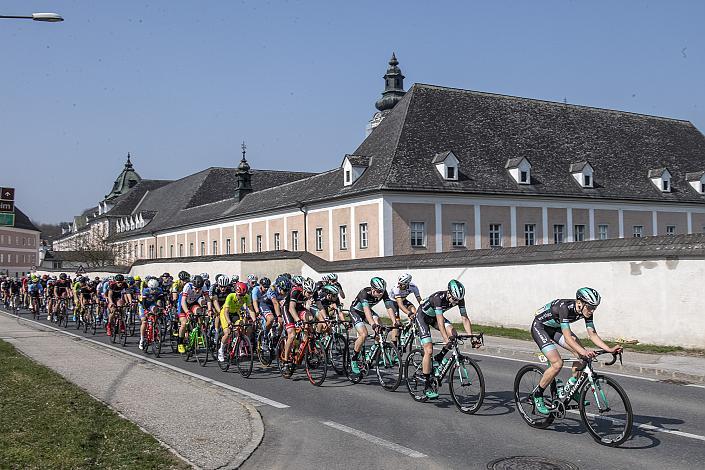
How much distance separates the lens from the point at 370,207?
40906 mm

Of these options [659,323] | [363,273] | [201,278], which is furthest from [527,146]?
[201,278]

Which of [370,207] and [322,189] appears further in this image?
[322,189]

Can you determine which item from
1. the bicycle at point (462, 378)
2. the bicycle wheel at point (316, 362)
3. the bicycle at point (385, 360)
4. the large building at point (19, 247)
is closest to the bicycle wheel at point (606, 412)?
the bicycle at point (462, 378)

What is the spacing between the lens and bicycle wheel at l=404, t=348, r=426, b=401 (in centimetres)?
1062

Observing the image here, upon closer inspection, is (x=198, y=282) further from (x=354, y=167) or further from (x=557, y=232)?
(x=557, y=232)

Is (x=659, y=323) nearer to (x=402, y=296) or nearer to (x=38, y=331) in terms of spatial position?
(x=402, y=296)

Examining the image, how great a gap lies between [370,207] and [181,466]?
1358 inches

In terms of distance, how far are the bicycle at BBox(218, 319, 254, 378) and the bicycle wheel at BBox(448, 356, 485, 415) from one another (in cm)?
509

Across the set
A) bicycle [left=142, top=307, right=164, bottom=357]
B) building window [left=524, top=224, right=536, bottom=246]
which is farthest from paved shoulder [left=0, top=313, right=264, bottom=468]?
building window [left=524, top=224, right=536, bottom=246]

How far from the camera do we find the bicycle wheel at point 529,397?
28.5 ft

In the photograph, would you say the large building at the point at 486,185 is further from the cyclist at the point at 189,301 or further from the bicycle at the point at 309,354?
the bicycle at the point at 309,354

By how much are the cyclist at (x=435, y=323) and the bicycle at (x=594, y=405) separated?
4.76 feet

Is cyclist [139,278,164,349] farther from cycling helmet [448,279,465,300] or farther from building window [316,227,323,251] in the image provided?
building window [316,227,323,251]

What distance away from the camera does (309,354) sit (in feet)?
42.5
